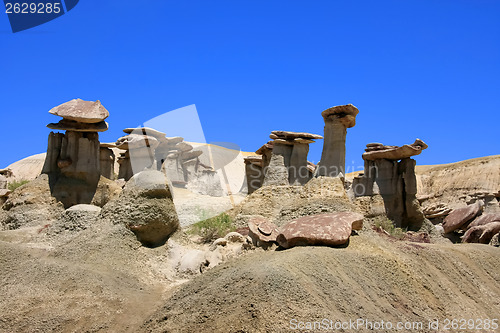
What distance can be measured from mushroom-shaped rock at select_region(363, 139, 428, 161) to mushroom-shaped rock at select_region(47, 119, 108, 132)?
8766mm

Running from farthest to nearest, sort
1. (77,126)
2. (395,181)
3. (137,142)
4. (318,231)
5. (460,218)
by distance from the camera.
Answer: (137,142)
(395,181)
(460,218)
(77,126)
(318,231)

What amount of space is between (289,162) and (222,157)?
36130mm

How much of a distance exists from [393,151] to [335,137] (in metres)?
3.74

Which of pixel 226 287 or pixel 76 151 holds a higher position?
pixel 76 151

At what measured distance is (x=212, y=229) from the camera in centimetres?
1021

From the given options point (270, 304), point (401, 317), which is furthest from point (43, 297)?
point (401, 317)

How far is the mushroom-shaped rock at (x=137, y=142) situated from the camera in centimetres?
2067

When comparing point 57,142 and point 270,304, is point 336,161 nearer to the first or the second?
point 57,142

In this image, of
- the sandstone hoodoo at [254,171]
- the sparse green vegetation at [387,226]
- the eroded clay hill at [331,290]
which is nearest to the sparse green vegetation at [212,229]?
the eroded clay hill at [331,290]

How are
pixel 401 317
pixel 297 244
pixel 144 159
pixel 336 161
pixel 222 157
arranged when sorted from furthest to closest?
pixel 222 157
pixel 144 159
pixel 336 161
pixel 297 244
pixel 401 317

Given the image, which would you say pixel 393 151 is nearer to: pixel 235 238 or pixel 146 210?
pixel 235 238

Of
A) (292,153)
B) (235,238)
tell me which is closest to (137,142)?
(292,153)

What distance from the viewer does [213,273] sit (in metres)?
6.48

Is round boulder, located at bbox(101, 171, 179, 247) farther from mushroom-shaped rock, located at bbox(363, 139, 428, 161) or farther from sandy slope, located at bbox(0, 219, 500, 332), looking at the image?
mushroom-shaped rock, located at bbox(363, 139, 428, 161)
